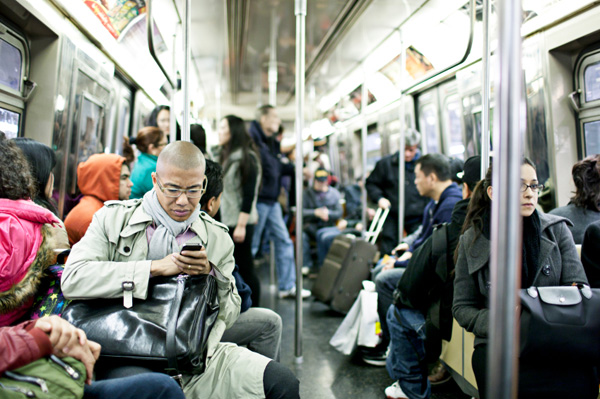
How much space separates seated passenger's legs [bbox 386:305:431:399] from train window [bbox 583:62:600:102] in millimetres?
2245

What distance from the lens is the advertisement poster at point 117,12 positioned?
12.6ft

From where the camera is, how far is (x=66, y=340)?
4.33ft

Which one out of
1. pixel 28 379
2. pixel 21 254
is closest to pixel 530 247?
pixel 28 379

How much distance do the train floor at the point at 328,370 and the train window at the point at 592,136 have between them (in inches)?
83.1

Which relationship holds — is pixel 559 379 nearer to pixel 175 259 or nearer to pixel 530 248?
pixel 530 248

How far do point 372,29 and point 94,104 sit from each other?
339 cm

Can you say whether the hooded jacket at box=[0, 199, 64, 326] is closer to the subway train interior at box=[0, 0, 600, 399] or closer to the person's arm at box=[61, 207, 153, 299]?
the person's arm at box=[61, 207, 153, 299]

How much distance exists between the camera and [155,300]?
64.6 inches

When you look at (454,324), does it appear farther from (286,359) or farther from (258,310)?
(286,359)

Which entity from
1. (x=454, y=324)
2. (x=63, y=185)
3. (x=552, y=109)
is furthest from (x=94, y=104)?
(x=552, y=109)

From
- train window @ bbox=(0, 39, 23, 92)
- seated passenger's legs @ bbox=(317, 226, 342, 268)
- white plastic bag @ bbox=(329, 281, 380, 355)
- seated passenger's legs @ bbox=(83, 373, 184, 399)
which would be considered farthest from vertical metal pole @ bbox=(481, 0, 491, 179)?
seated passenger's legs @ bbox=(317, 226, 342, 268)

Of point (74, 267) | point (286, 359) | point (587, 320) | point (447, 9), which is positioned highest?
point (447, 9)

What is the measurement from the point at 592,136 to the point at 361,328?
2365 mm

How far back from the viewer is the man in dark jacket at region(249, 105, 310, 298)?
4.91m
